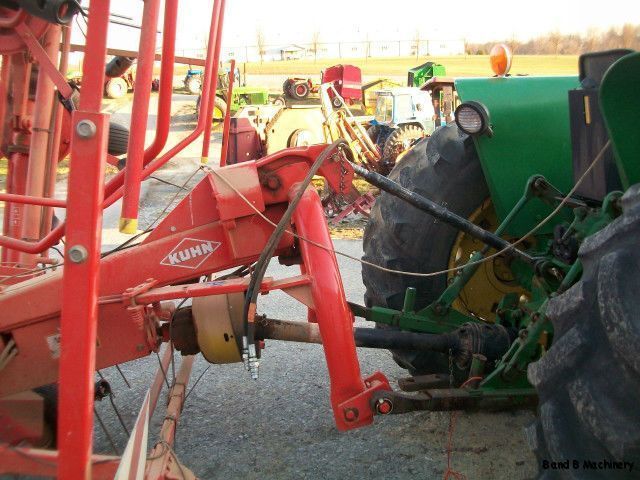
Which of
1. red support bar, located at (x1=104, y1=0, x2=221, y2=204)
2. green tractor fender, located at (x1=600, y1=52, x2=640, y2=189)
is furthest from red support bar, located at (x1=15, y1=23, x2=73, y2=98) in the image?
green tractor fender, located at (x1=600, y1=52, x2=640, y2=189)

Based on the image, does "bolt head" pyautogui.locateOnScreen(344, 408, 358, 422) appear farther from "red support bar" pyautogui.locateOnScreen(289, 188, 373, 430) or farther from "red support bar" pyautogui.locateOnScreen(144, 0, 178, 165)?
"red support bar" pyautogui.locateOnScreen(144, 0, 178, 165)

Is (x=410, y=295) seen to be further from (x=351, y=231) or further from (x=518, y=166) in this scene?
(x=351, y=231)

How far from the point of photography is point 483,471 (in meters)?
2.71

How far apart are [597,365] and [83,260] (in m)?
1.27

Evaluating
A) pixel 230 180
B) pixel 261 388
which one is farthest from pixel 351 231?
pixel 230 180

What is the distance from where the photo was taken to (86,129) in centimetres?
152

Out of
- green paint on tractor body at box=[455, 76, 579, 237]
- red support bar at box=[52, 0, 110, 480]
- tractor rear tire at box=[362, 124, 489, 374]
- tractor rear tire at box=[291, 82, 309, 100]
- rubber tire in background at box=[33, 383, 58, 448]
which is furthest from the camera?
tractor rear tire at box=[291, 82, 309, 100]

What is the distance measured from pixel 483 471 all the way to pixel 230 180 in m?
1.55

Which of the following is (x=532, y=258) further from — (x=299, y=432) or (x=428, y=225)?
(x=299, y=432)

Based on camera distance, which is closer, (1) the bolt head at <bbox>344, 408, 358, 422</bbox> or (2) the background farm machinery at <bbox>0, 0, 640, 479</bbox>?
(2) the background farm machinery at <bbox>0, 0, 640, 479</bbox>

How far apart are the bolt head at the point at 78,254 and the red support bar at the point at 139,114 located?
103 millimetres

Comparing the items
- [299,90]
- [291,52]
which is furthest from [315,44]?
[299,90]

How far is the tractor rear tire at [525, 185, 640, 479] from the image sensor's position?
5.10 ft

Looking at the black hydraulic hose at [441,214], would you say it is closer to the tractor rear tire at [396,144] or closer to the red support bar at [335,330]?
the red support bar at [335,330]
